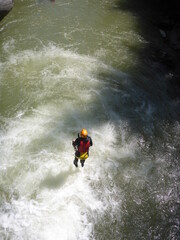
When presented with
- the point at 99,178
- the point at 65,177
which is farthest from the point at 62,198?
the point at 99,178

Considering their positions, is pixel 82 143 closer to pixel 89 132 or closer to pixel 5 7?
pixel 89 132

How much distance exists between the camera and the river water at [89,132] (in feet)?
17.2

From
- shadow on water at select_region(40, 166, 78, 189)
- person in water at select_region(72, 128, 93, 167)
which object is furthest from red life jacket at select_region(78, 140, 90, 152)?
shadow on water at select_region(40, 166, 78, 189)

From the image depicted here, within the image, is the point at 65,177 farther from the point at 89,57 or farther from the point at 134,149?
the point at 89,57

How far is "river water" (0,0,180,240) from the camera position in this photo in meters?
5.25

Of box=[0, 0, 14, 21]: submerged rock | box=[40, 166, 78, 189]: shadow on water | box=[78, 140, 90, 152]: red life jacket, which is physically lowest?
box=[40, 166, 78, 189]: shadow on water

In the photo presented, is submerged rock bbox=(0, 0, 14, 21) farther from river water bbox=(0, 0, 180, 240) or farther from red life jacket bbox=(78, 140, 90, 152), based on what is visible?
red life jacket bbox=(78, 140, 90, 152)

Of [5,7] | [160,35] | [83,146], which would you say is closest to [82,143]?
[83,146]

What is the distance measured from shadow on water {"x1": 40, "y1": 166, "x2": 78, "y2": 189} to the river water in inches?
1.1

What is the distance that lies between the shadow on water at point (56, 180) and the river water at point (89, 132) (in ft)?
0.09

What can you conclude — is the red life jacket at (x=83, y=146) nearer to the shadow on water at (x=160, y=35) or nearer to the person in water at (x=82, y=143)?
the person in water at (x=82, y=143)

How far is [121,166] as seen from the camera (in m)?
6.33

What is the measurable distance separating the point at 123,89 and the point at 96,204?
484 cm

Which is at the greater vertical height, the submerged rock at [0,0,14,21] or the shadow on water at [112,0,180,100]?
the submerged rock at [0,0,14,21]
